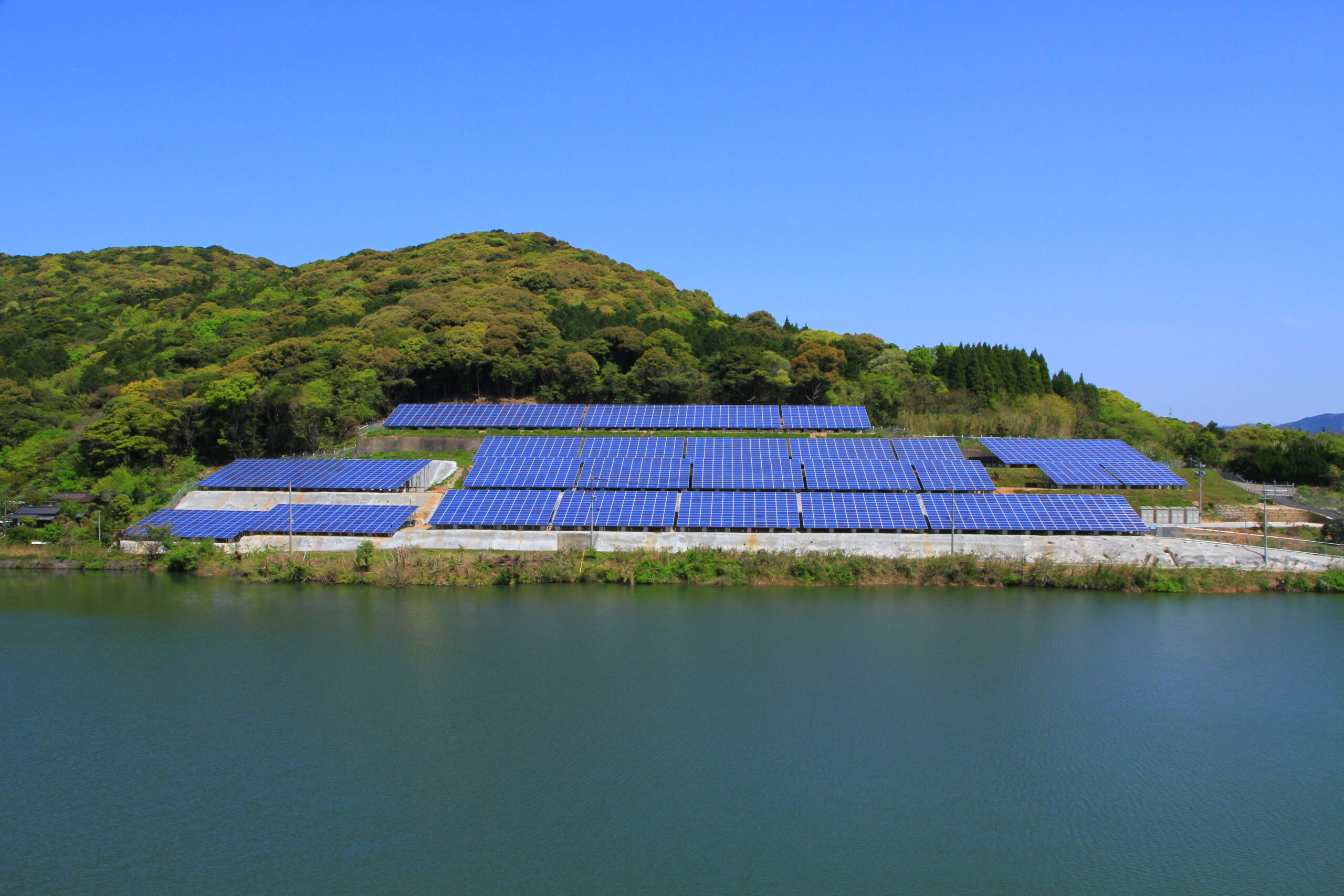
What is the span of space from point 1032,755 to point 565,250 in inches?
3029

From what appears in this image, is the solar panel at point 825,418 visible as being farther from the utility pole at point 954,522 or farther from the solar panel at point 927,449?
the utility pole at point 954,522

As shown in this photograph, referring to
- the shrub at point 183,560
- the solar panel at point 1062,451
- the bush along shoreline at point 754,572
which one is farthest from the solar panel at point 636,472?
the solar panel at point 1062,451

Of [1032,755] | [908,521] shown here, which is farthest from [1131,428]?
[1032,755]

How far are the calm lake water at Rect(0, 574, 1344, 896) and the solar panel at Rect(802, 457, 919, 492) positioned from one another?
12.2 metres

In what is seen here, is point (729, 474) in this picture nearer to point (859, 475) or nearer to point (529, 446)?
point (859, 475)

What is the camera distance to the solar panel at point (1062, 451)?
41844 millimetres

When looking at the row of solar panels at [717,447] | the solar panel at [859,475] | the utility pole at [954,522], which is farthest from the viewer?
the row of solar panels at [717,447]

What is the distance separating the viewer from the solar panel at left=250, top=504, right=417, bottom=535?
34.4 meters

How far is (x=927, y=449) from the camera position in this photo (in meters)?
42.4

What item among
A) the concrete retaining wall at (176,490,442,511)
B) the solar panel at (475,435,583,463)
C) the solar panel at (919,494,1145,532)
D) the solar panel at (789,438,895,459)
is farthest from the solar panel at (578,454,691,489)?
the solar panel at (919,494,1145,532)

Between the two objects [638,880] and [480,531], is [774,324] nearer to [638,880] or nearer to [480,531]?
[480,531]

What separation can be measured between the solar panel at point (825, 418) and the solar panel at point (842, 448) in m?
3.29

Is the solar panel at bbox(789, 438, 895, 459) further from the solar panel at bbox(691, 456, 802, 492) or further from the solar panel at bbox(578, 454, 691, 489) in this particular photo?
the solar panel at bbox(578, 454, 691, 489)

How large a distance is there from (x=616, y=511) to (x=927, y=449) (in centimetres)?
1565
